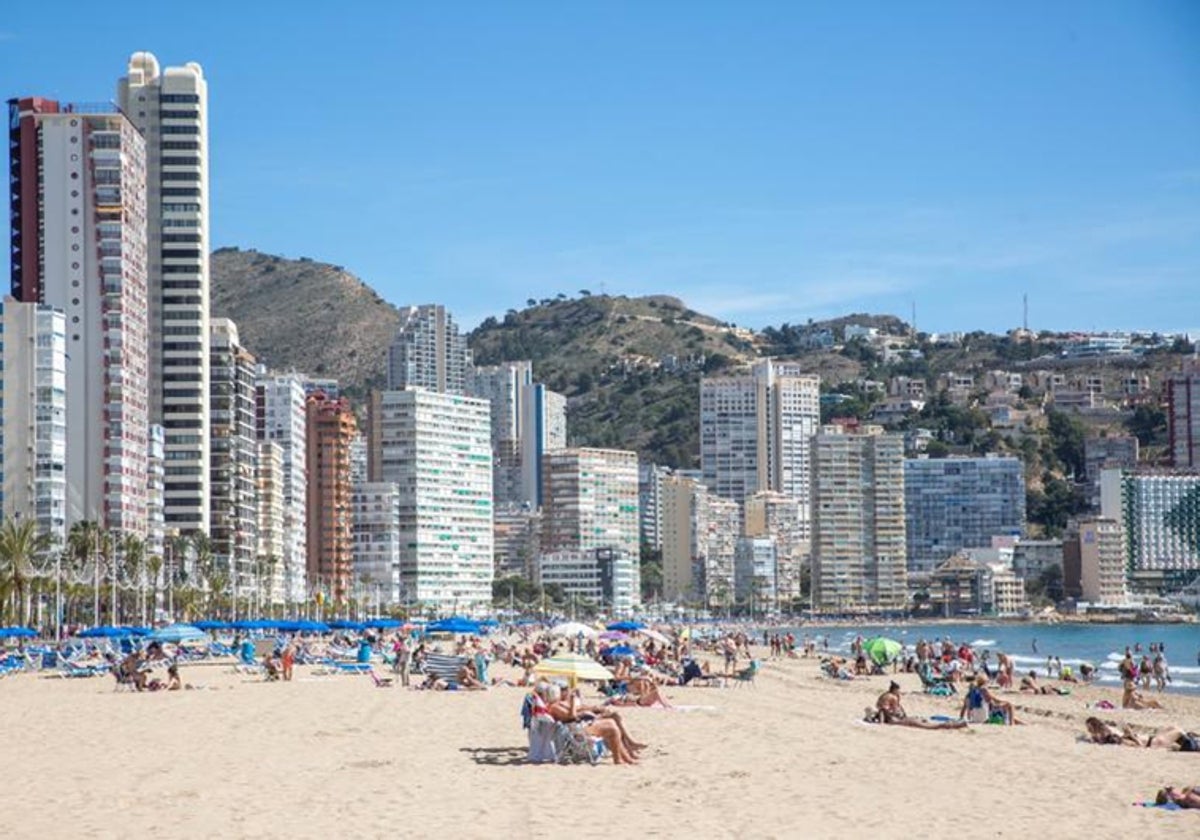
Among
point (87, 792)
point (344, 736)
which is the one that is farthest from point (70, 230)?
point (87, 792)

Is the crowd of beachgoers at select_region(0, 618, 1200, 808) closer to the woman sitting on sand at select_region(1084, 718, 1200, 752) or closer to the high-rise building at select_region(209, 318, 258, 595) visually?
the woman sitting on sand at select_region(1084, 718, 1200, 752)

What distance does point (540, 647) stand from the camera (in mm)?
66250

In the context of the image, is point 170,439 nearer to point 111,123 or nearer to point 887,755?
point 111,123

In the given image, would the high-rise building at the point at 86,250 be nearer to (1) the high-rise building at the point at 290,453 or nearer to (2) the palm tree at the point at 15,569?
(2) the palm tree at the point at 15,569

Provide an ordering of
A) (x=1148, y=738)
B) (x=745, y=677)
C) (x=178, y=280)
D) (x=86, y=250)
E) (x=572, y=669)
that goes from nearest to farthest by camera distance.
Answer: (x=1148, y=738), (x=572, y=669), (x=745, y=677), (x=86, y=250), (x=178, y=280)

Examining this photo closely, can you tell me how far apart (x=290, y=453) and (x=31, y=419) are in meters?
57.2

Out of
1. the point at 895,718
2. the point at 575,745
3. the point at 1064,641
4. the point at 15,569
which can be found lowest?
the point at 1064,641

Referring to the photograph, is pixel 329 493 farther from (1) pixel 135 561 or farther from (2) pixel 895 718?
(2) pixel 895 718

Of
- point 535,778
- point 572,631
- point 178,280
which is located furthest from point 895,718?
point 178,280

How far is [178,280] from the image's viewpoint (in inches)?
4656

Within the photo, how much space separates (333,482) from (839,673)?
112423mm

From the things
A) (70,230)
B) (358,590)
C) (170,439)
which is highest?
(70,230)

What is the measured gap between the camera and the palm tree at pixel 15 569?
75.6 metres

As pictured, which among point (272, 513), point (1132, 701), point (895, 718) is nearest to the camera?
point (895, 718)
